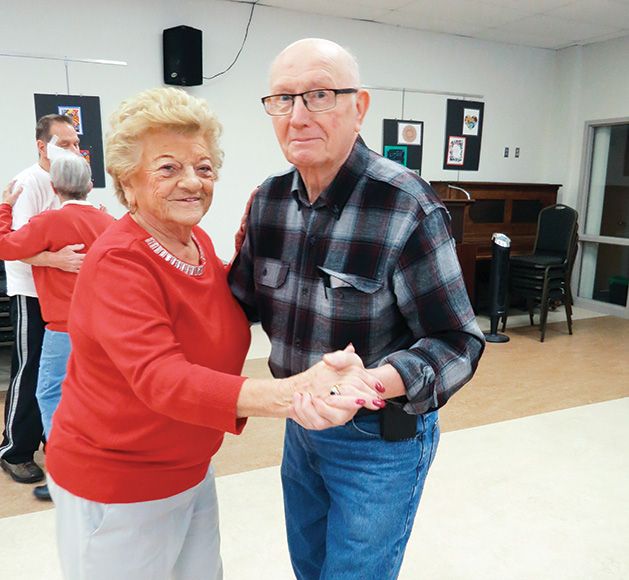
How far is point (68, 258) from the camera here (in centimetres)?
231

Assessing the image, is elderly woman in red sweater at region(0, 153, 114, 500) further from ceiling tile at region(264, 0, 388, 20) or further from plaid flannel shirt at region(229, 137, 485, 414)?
ceiling tile at region(264, 0, 388, 20)

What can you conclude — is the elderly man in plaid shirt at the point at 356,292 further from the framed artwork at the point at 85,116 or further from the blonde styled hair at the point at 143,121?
the framed artwork at the point at 85,116

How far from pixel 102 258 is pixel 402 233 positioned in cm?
60

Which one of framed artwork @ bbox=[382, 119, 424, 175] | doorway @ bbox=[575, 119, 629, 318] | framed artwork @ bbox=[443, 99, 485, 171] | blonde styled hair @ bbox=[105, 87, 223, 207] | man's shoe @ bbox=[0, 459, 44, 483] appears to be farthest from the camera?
framed artwork @ bbox=[443, 99, 485, 171]

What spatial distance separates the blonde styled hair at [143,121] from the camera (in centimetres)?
114

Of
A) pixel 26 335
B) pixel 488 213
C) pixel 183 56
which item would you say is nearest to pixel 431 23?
pixel 488 213

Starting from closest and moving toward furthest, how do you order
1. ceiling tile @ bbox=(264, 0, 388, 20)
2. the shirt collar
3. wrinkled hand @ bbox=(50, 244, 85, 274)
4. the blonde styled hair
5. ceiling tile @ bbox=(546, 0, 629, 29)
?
1. the blonde styled hair
2. the shirt collar
3. wrinkled hand @ bbox=(50, 244, 85, 274)
4. ceiling tile @ bbox=(546, 0, 629, 29)
5. ceiling tile @ bbox=(264, 0, 388, 20)

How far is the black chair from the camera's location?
546cm

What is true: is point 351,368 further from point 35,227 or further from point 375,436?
point 35,227

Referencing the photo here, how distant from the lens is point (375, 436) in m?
1.26

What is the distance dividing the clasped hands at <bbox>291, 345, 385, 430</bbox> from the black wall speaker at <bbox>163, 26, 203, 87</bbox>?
4.70 m

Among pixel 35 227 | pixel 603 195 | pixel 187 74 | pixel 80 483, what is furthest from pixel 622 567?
pixel 603 195

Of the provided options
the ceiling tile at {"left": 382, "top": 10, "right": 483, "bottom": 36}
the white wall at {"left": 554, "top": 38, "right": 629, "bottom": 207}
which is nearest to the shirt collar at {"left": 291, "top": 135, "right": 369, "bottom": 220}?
the ceiling tile at {"left": 382, "top": 10, "right": 483, "bottom": 36}

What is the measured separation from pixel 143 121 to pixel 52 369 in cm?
161
